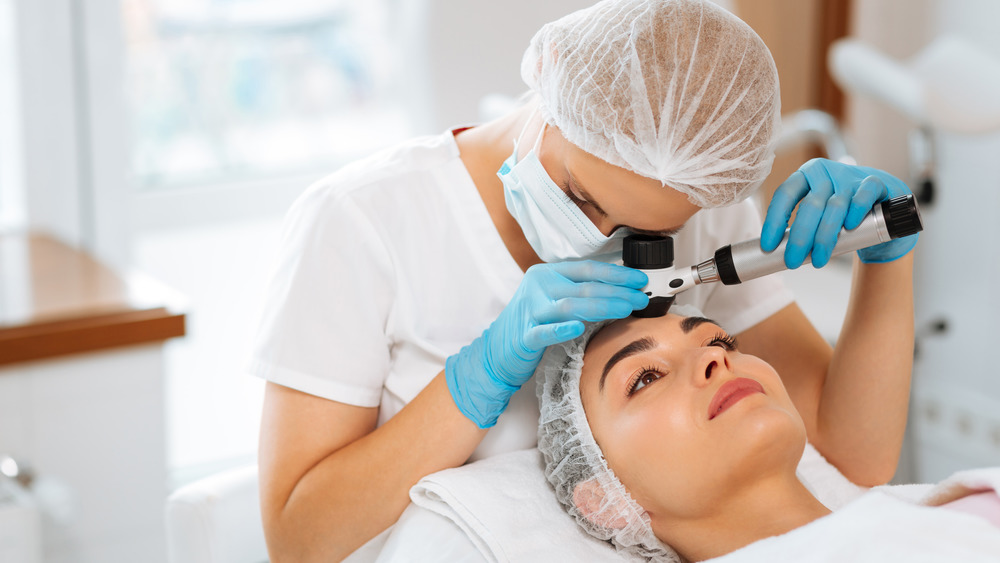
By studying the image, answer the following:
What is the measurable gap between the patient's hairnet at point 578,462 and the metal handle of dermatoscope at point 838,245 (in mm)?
254

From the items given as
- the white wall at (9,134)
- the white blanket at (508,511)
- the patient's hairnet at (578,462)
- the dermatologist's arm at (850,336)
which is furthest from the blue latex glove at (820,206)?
the white wall at (9,134)

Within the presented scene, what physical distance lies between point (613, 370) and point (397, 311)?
1.03 ft

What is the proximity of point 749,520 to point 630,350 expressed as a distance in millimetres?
271

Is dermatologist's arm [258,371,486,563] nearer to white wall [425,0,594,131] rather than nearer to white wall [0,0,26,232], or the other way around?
white wall [425,0,594,131]

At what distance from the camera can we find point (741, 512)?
122cm

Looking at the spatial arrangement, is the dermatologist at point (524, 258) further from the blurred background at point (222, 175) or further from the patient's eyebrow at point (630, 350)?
the blurred background at point (222, 175)

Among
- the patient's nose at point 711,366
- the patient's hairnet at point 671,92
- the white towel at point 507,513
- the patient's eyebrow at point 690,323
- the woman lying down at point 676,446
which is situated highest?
the patient's hairnet at point 671,92

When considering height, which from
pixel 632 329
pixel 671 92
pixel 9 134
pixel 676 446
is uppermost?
pixel 671 92

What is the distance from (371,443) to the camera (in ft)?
4.06

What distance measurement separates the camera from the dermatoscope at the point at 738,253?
1135 millimetres

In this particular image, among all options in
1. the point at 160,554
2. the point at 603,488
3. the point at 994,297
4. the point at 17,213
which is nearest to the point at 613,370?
the point at 603,488

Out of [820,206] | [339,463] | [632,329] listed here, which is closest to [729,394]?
[632,329]

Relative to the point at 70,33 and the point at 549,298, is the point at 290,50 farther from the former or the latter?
the point at 549,298

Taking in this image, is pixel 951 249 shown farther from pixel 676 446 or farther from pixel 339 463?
pixel 339 463
